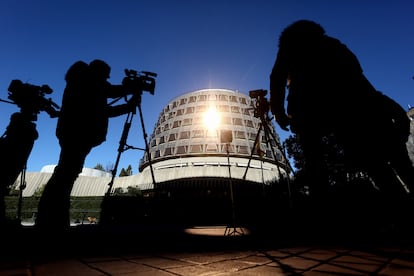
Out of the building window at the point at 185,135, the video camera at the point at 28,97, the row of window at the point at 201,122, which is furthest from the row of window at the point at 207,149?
the video camera at the point at 28,97

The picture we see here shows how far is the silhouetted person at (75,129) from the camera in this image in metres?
3.08

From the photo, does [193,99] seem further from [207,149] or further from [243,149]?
[243,149]

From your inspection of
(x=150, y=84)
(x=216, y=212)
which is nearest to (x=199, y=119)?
(x=216, y=212)

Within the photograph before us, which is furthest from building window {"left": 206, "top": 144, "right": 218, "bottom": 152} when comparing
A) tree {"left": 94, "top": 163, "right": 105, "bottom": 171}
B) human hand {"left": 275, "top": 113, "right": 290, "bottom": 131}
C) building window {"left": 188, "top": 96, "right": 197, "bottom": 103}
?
tree {"left": 94, "top": 163, "right": 105, "bottom": 171}

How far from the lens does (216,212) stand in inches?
575

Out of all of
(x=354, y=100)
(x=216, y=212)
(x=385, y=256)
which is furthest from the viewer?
(x=216, y=212)

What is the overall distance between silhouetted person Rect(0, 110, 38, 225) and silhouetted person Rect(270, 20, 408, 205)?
4.88 m

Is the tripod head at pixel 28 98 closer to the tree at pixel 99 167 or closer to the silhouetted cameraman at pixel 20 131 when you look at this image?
the silhouetted cameraman at pixel 20 131

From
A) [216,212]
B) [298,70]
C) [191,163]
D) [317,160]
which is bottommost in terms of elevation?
[216,212]

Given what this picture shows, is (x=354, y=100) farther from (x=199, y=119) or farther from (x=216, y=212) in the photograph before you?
(x=199, y=119)

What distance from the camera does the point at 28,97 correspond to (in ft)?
14.6

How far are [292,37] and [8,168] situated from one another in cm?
537

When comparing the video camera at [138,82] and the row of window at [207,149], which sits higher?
the row of window at [207,149]

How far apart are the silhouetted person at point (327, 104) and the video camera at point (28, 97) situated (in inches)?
201
